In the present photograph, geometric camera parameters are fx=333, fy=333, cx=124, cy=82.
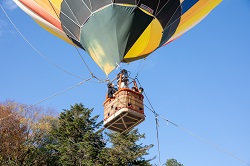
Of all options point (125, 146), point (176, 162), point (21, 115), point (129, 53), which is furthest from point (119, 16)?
point (176, 162)

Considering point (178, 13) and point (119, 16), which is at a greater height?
point (178, 13)

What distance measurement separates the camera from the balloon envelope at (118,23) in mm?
8891

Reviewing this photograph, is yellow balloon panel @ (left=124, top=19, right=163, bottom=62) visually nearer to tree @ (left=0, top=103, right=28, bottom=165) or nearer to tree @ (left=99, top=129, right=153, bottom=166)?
tree @ (left=99, top=129, right=153, bottom=166)

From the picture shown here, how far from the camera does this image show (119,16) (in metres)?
8.83

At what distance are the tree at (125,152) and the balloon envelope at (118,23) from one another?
40.1 feet

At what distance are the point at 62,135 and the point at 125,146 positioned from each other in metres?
5.84

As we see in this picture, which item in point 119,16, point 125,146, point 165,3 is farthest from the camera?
point 125,146

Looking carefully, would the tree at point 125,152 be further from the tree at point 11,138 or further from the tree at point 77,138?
the tree at point 11,138

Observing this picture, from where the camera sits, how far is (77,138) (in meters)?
25.1

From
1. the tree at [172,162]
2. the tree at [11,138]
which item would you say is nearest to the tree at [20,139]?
the tree at [11,138]

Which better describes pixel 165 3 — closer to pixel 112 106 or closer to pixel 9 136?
pixel 112 106

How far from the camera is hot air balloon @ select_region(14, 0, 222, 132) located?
26.5 ft

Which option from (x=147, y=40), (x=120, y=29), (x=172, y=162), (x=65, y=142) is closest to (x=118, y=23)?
(x=120, y=29)

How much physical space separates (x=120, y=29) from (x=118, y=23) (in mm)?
167
